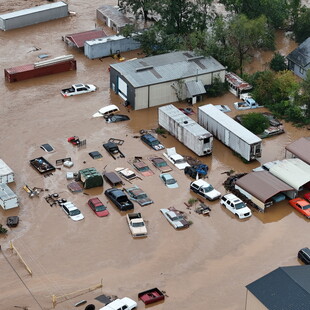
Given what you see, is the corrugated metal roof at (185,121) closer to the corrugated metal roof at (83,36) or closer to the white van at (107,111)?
the white van at (107,111)

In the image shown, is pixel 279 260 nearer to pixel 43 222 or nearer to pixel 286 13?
pixel 43 222

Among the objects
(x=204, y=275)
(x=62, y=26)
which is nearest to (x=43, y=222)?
(x=204, y=275)

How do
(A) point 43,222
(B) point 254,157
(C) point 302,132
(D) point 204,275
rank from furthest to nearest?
(C) point 302,132, (B) point 254,157, (A) point 43,222, (D) point 204,275

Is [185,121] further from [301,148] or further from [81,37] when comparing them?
[81,37]

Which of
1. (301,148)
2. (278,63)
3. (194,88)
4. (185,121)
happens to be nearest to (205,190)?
(185,121)

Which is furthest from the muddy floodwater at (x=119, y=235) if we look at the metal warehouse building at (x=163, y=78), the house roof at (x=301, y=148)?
the house roof at (x=301, y=148)

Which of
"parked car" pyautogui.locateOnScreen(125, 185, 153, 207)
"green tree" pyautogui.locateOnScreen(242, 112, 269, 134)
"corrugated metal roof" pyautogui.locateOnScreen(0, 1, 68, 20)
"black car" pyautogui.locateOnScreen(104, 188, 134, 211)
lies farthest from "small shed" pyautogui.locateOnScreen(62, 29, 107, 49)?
"black car" pyautogui.locateOnScreen(104, 188, 134, 211)
